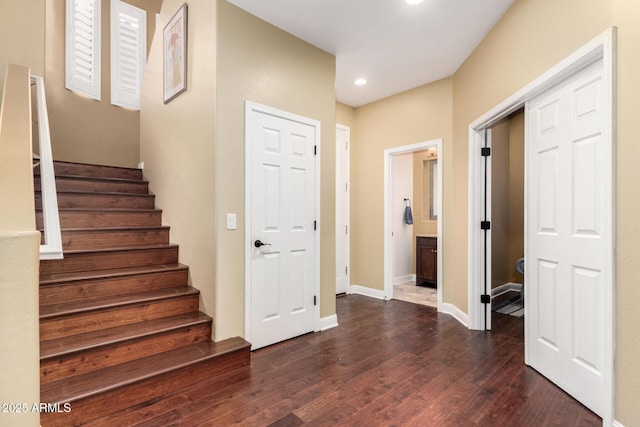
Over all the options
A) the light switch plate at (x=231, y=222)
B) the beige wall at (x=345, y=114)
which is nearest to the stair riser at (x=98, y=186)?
the light switch plate at (x=231, y=222)

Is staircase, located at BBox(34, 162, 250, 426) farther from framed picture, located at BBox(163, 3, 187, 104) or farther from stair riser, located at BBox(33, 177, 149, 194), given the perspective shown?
framed picture, located at BBox(163, 3, 187, 104)

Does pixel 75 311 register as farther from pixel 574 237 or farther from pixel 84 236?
pixel 574 237

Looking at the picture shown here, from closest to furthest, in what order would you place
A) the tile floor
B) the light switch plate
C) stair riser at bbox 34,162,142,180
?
the light switch plate → stair riser at bbox 34,162,142,180 → the tile floor

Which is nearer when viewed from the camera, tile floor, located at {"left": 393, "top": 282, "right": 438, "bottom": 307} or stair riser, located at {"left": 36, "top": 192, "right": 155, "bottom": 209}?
stair riser, located at {"left": 36, "top": 192, "right": 155, "bottom": 209}

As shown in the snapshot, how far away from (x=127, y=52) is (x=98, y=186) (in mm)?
2467

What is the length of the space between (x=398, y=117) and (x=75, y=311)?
13.5ft

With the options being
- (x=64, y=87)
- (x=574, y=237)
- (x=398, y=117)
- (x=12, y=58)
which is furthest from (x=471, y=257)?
(x=64, y=87)

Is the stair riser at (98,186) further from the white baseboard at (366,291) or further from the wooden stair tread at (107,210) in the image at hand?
the white baseboard at (366,291)

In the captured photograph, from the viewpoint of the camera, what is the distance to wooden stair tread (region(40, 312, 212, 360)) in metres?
2.00

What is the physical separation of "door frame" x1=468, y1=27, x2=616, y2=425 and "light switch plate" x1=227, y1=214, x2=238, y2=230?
239cm

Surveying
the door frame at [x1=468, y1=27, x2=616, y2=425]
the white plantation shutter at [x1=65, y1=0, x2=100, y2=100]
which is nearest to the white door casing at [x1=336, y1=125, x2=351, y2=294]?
the door frame at [x1=468, y1=27, x2=616, y2=425]

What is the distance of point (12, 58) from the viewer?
10.1 ft

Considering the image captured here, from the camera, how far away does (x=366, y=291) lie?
4.79 meters

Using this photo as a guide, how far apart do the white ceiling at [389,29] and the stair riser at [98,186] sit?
243cm
